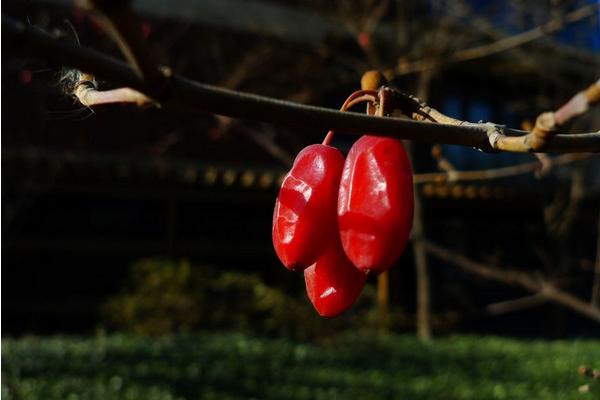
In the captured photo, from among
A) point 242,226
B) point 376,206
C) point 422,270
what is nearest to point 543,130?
point 376,206

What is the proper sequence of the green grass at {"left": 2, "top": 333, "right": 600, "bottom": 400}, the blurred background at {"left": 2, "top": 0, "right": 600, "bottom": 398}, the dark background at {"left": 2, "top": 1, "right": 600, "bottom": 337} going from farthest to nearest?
the dark background at {"left": 2, "top": 1, "right": 600, "bottom": 337}
the blurred background at {"left": 2, "top": 0, "right": 600, "bottom": 398}
the green grass at {"left": 2, "top": 333, "right": 600, "bottom": 400}

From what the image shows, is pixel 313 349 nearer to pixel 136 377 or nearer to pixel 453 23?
pixel 136 377

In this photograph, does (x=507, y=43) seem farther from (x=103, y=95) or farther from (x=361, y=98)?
(x=103, y=95)

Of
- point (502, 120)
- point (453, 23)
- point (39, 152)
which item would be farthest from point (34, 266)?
point (502, 120)

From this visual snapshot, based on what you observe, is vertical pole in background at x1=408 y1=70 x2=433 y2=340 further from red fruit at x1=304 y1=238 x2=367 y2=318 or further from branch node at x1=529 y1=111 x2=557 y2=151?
branch node at x1=529 y1=111 x2=557 y2=151

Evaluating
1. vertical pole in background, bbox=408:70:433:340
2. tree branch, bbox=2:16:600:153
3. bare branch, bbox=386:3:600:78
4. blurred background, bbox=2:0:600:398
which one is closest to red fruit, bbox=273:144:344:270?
tree branch, bbox=2:16:600:153
